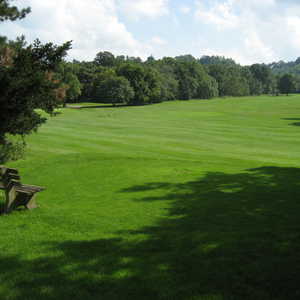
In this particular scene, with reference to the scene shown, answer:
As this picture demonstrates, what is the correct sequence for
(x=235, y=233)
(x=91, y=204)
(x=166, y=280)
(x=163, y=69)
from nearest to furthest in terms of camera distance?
(x=166, y=280) → (x=235, y=233) → (x=91, y=204) → (x=163, y=69)

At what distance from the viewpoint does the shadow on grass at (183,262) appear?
17.0 ft

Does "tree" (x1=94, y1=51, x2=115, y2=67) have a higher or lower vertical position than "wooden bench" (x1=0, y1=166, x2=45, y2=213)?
higher

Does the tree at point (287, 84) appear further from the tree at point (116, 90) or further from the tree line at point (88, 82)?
the tree at point (116, 90)

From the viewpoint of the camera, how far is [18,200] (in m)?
9.96

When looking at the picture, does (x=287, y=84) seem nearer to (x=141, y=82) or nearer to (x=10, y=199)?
(x=141, y=82)

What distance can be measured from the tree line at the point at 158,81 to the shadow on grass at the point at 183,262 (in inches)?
2235

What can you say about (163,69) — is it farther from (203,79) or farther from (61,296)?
(61,296)

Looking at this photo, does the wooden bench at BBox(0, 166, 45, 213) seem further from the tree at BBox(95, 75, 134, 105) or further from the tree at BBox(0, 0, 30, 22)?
the tree at BBox(95, 75, 134, 105)

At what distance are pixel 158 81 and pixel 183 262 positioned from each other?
359 ft

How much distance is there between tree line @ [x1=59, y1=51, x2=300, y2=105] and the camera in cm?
10031

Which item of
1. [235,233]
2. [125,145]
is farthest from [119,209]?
[125,145]

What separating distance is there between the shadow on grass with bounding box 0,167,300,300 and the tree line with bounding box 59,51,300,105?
56763 millimetres

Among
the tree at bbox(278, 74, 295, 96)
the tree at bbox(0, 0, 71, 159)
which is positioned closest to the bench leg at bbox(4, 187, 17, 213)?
the tree at bbox(0, 0, 71, 159)

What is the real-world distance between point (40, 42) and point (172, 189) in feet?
22.0
